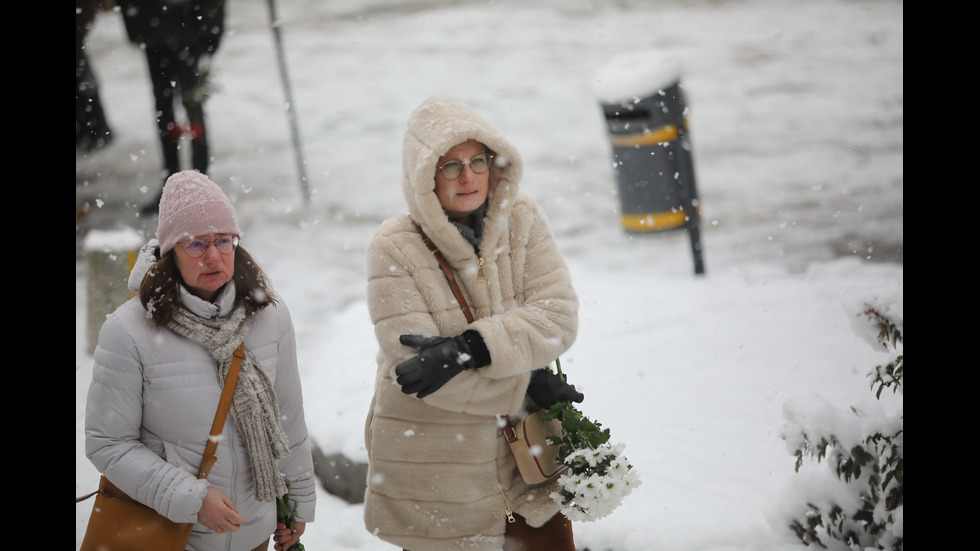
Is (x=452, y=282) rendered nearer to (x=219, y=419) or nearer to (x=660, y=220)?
(x=219, y=419)

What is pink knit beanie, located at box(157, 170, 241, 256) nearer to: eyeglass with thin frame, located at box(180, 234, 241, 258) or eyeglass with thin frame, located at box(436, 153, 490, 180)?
eyeglass with thin frame, located at box(180, 234, 241, 258)

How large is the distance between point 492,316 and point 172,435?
0.90 meters

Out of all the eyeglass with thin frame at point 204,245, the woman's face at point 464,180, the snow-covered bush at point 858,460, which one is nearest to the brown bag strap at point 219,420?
the eyeglass with thin frame at point 204,245

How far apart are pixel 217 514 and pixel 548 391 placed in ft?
Result: 3.21

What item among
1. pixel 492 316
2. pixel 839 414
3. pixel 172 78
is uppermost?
pixel 172 78

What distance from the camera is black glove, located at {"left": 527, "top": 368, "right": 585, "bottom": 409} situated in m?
2.78

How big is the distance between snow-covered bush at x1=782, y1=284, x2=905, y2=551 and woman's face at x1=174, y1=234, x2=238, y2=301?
1.97 m

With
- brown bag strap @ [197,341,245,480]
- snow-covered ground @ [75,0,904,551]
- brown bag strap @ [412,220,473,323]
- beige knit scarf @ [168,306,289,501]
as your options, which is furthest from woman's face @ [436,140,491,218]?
snow-covered ground @ [75,0,904,551]

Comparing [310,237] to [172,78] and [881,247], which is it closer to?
[172,78]

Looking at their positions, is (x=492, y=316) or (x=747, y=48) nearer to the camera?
(x=492, y=316)

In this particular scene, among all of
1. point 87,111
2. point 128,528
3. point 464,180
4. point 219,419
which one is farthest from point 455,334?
point 87,111

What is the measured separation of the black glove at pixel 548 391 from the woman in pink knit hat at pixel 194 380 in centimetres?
72

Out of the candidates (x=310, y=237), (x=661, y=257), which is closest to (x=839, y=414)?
(x=661, y=257)

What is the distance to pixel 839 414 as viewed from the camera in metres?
3.21
